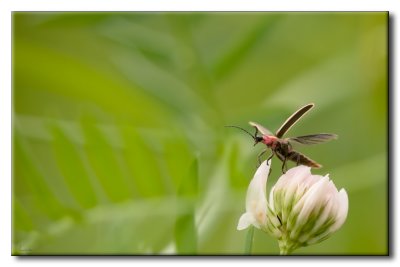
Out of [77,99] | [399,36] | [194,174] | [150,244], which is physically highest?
[399,36]

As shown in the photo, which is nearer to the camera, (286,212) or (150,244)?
(286,212)

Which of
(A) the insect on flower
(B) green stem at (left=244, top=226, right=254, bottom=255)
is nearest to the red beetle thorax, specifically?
(A) the insect on flower

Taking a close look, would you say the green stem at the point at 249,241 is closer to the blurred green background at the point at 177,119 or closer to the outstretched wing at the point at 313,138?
the blurred green background at the point at 177,119
